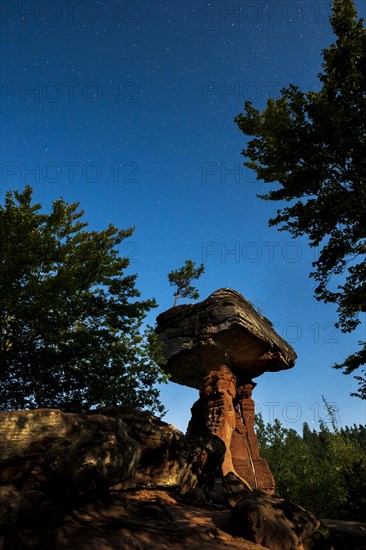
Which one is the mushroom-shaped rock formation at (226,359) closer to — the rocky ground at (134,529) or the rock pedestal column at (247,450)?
the rock pedestal column at (247,450)

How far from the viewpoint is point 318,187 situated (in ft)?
45.6

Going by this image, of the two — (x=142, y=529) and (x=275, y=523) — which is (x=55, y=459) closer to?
(x=142, y=529)

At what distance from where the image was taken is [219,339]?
19453 millimetres

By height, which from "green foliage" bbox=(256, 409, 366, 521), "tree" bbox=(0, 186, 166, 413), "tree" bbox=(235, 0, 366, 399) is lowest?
"green foliage" bbox=(256, 409, 366, 521)

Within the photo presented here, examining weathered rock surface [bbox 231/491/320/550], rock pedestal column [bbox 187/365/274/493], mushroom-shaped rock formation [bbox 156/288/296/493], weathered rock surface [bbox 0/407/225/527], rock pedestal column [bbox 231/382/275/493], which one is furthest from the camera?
mushroom-shaped rock formation [bbox 156/288/296/493]

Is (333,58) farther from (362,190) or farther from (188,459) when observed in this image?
(188,459)

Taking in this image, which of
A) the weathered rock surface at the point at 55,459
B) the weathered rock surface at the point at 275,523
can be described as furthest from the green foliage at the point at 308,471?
the weathered rock surface at the point at 55,459

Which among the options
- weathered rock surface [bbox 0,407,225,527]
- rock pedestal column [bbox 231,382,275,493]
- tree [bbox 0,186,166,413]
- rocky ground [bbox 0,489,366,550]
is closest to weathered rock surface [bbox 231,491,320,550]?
rocky ground [bbox 0,489,366,550]

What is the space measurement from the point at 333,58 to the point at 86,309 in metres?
14.5

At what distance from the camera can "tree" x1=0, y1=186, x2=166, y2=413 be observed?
1291 centimetres

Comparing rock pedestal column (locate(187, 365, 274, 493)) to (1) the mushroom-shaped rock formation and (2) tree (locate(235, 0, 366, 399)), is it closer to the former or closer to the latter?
(1) the mushroom-shaped rock formation

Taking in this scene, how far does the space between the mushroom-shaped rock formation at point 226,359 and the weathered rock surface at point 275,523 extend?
11.4m

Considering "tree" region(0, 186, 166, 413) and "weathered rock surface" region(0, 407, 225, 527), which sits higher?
"tree" region(0, 186, 166, 413)

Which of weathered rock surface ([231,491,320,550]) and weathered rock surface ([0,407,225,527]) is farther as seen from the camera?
weathered rock surface ([231,491,320,550])
